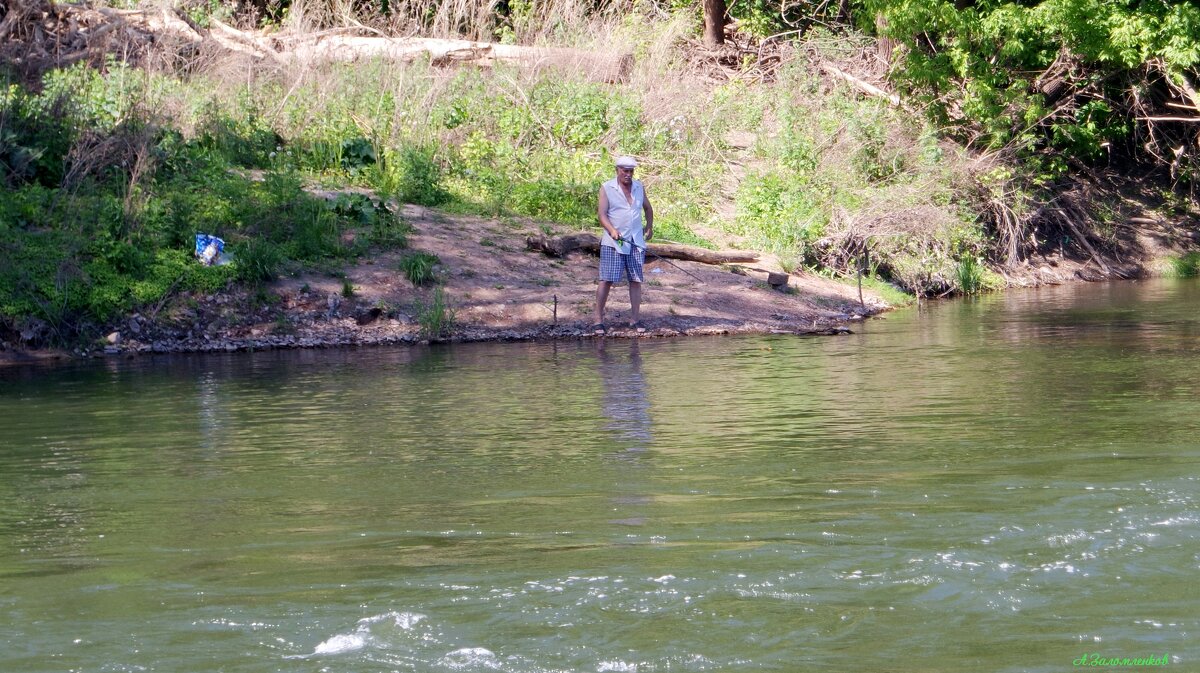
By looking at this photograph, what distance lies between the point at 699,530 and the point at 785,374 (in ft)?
18.0

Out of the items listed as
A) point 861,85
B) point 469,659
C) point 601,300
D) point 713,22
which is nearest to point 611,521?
point 469,659

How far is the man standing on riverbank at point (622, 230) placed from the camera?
1397 cm

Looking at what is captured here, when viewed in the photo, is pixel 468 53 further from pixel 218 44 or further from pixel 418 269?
pixel 418 269

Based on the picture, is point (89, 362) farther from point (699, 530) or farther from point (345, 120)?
point (699, 530)

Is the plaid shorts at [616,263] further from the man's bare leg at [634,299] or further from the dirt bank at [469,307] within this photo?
the dirt bank at [469,307]

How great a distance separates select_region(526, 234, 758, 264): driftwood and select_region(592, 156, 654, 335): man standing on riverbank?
2.63m

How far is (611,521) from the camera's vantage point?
245 inches

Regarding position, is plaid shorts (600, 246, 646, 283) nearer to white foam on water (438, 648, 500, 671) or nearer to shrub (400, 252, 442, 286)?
shrub (400, 252, 442, 286)

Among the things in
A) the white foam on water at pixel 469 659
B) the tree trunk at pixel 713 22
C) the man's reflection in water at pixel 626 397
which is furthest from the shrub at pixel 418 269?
the tree trunk at pixel 713 22

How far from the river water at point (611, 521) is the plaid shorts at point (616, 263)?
2.90 m

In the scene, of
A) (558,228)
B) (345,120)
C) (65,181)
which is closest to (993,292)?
(558,228)

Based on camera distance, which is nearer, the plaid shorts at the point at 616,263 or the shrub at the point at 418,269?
the plaid shorts at the point at 616,263

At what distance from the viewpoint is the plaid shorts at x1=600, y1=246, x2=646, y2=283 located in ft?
46.4

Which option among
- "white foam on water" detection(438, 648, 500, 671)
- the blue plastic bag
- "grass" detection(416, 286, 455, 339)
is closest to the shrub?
"grass" detection(416, 286, 455, 339)
